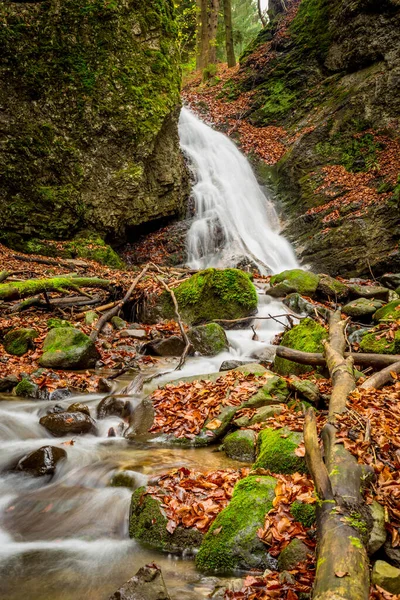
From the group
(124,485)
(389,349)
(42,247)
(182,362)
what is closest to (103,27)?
(42,247)

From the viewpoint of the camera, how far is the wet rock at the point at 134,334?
847 centimetres

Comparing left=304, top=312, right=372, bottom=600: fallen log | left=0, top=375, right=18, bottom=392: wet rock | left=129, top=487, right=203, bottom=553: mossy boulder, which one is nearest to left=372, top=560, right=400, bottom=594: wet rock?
left=304, top=312, right=372, bottom=600: fallen log

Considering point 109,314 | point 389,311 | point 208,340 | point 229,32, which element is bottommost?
point 389,311

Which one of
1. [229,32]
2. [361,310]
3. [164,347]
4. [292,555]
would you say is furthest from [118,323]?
[229,32]

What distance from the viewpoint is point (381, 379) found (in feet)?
14.6

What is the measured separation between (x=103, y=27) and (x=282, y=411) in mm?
13584

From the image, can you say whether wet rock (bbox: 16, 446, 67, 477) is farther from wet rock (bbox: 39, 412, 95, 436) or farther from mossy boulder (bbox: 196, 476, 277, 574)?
mossy boulder (bbox: 196, 476, 277, 574)

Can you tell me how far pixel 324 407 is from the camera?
15.3ft

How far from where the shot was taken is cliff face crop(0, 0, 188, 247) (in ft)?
40.1

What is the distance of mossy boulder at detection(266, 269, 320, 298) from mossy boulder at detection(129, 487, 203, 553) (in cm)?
814

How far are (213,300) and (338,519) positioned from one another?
7101 mm

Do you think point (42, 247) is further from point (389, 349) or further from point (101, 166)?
point (389, 349)

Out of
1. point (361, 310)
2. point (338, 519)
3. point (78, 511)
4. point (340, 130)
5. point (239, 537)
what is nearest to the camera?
point (338, 519)

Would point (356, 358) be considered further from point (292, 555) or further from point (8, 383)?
point (8, 383)
